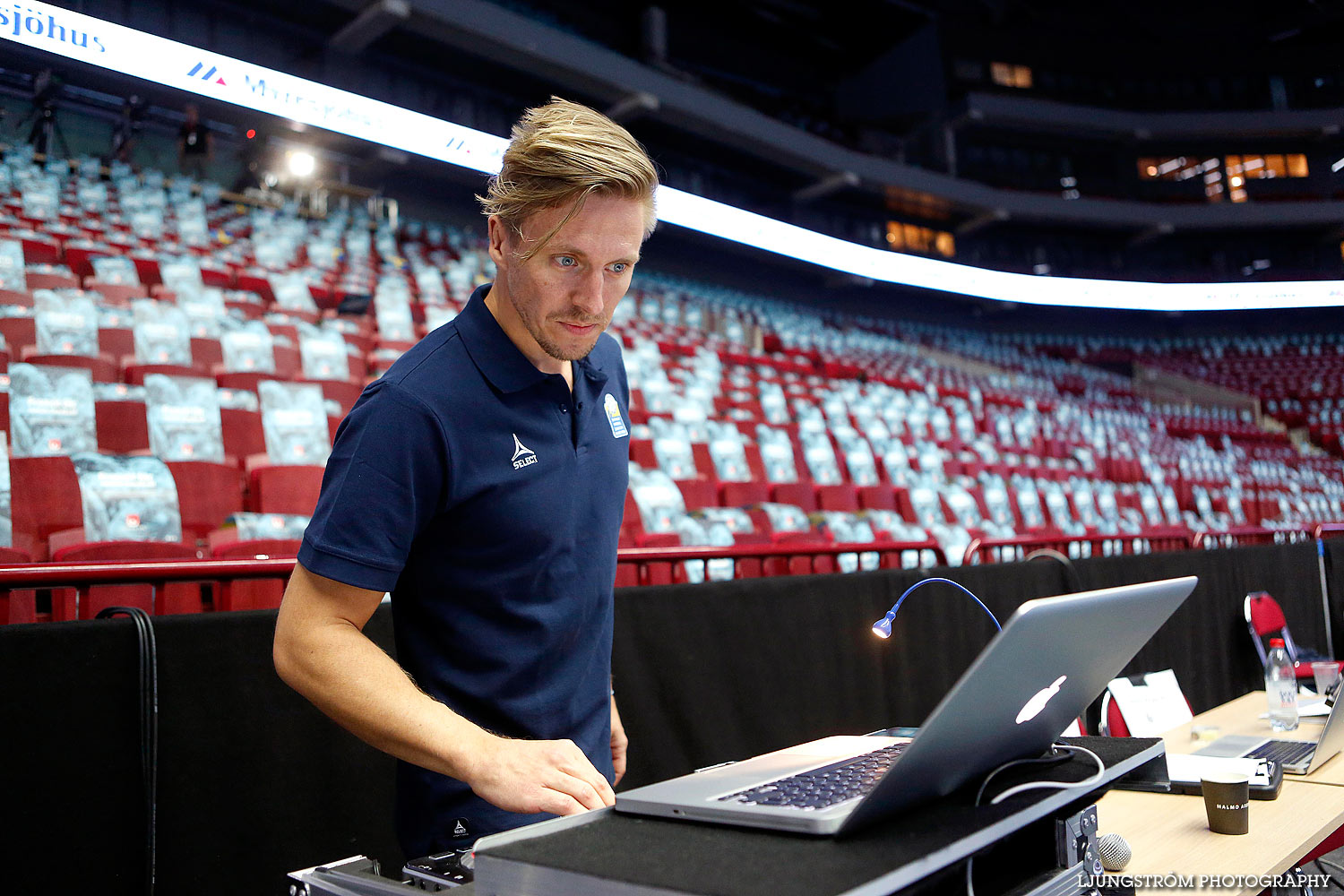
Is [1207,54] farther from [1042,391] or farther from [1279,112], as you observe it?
Answer: [1042,391]

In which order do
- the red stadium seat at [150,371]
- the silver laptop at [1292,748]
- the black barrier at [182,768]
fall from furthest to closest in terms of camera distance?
the red stadium seat at [150,371] < the silver laptop at [1292,748] < the black barrier at [182,768]

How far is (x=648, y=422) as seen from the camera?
5238 mm

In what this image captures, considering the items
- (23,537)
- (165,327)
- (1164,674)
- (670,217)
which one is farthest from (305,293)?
(1164,674)

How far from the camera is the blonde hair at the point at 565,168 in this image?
750mm

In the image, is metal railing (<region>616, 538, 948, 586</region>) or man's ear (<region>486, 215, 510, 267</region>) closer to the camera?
man's ear (<region>486, 215, 510, 267</region>)

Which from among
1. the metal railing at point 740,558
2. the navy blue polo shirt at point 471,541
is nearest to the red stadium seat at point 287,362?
the metal railing at point 740,558

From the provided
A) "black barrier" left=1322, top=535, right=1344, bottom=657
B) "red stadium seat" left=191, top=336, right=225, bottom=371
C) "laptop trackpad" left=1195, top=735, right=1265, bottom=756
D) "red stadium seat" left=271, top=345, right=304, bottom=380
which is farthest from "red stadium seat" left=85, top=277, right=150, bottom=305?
"black barrier" left=1322, top=535, right=1344, bottom=657

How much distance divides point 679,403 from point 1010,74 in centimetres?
1161

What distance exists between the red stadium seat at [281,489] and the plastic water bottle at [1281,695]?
9.12 feet

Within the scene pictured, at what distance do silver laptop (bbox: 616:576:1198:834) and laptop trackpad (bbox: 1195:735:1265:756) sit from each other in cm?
111

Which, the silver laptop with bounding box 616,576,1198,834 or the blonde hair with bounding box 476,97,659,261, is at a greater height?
the blonde hair with bounding box 476,97,659,261

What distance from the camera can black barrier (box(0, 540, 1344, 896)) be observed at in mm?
1155

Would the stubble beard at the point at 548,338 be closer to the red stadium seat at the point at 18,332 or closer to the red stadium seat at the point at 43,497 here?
the red stadium seat at the point at 43,497

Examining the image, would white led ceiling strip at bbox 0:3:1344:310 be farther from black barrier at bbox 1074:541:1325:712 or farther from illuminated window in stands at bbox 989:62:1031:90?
illuminated window in stands at bbox 989:62:1031:90
